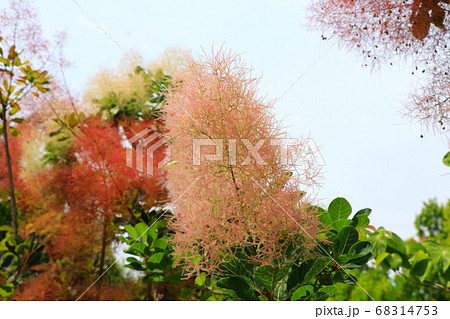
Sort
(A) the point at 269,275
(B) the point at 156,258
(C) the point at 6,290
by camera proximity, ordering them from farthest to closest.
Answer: (C) the point at 6,290 → (B) the point at 156,258 → (A) the point at 269,275

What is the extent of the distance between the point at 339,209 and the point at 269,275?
259mm

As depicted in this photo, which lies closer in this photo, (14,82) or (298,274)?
(298,274)

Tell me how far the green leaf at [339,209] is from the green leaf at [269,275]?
0.75 feet

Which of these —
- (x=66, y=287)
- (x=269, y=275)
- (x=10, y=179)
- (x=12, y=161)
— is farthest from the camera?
(x=12, y=161)

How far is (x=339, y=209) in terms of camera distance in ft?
2.91

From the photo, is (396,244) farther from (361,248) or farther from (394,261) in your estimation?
(361,248)

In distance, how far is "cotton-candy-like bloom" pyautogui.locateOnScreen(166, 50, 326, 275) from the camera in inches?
29.0

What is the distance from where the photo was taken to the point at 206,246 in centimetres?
74

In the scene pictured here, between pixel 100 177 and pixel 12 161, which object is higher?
pixel 12 161

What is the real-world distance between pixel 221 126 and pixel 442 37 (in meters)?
0.76

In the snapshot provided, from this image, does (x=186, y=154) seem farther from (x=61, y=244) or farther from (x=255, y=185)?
(x=61, y=244)

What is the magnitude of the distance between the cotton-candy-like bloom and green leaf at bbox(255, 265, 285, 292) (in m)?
0.02

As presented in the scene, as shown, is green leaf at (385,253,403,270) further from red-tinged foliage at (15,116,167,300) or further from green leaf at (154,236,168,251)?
red-tinged foliage at (15,116,167,300)

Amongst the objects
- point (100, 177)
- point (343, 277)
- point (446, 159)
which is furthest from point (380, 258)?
point (100, 177)
